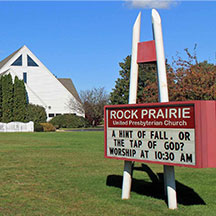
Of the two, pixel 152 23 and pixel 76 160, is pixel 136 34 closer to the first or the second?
pixel 152 23

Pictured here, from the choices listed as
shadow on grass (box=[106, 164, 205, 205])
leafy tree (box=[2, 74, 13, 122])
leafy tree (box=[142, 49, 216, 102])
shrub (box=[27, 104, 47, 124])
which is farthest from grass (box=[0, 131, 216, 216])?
shrub (box=[27, 104, 47, 124])

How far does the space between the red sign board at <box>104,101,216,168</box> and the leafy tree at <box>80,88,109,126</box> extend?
53575mm

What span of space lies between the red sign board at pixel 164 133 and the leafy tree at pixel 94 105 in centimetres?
5358

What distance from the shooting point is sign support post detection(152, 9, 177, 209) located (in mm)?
7312

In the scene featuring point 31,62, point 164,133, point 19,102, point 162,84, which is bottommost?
point 164,133

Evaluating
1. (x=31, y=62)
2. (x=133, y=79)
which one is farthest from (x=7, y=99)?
(x=133, y=79)

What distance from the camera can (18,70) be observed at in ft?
188

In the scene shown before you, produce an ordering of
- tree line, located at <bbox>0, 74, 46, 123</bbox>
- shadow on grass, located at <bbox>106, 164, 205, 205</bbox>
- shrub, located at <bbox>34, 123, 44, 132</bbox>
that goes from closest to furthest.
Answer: shadow on grass, located at <bbox>106, 164, 205, 205</bbox>
shrub, located at <bbox>34, 123, 44, 132</bbox>
tree line, located at <bbox>0, 74, 46, 123</bbox>

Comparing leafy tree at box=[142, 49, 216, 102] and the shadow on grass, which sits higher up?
leafy tree at box=[142, 49, 216, 102]

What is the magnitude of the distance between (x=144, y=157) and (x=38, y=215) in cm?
220

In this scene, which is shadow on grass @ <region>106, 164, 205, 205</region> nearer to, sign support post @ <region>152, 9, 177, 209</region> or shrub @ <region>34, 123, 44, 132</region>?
sign support post @ <region>152, 9, 177, 209</region>

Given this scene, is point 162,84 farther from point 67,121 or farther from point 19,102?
point 67,121

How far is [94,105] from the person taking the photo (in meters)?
63.2

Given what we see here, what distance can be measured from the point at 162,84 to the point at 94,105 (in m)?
55.7
